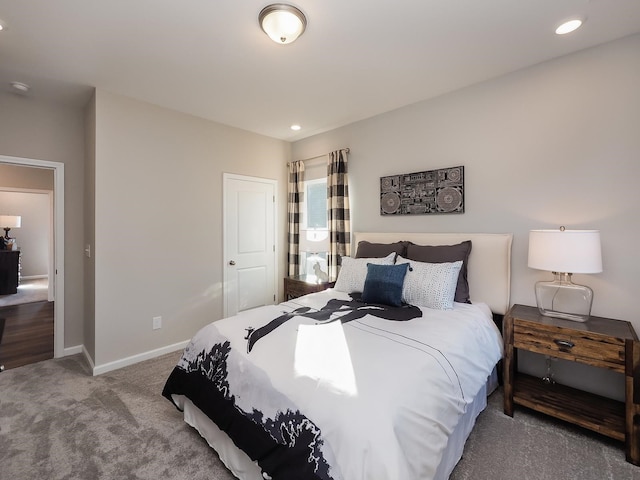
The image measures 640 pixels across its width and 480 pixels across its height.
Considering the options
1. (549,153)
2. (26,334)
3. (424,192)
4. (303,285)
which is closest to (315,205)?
(303,285)

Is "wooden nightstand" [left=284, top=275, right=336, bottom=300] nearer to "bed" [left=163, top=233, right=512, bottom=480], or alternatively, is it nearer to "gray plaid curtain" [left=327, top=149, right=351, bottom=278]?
"gray plaid curtain" [left=327, top=149, right=351, bottom=278]

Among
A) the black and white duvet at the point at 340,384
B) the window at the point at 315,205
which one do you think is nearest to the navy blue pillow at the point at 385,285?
the black and white duvet at the point at 340,384

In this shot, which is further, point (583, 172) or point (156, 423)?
point (583, 172)

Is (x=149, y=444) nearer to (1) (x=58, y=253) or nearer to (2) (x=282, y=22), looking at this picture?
(1) (x=58, y=253)

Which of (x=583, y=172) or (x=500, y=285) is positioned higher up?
(x=583, y=172)

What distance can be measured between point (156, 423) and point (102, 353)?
121 cm

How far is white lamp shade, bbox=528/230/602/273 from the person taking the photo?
73.7 inches

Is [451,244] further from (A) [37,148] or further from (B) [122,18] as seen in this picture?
(A) [37,148]

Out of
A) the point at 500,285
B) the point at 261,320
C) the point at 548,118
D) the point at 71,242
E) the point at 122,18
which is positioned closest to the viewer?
the point at 122,18

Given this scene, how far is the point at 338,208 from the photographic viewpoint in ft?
12.0

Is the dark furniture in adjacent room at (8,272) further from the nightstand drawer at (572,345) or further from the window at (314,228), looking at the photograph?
the nightstand drawer at (572,345)

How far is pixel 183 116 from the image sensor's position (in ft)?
10.7

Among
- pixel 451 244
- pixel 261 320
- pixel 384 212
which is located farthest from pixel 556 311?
pixel 261 320

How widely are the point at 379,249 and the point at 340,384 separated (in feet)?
6.36
